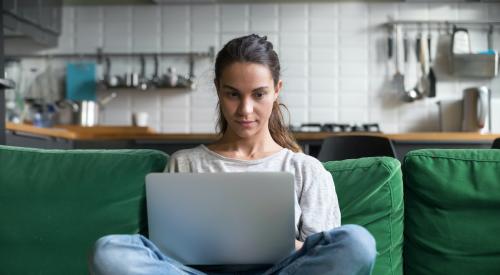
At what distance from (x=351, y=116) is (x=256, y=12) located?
3.25ft

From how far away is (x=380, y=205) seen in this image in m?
1.77

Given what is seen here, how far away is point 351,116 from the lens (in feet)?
15.1

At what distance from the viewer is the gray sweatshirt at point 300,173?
166 cm

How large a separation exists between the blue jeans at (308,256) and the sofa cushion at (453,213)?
1.40 feet

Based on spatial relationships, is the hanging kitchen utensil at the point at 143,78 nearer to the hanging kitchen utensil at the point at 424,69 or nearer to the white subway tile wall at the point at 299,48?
the white subway tile wall at the point at 299,48

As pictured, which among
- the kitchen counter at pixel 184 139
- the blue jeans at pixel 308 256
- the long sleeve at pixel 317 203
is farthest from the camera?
the kitchen counter at pixel 184 139

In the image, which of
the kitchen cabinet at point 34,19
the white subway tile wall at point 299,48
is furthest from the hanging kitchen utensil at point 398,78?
the kitchen cabinet at point 34,19

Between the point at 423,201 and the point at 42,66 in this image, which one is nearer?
the point at 423,201

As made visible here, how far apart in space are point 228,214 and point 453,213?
0.66 m

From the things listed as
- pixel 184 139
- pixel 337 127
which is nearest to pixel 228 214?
pixel 184 139

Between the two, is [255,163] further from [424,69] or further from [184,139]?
[424,69]

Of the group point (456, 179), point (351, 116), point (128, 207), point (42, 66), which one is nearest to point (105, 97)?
point (42, 66)

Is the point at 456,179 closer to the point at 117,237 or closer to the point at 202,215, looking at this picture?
the point at 202,215

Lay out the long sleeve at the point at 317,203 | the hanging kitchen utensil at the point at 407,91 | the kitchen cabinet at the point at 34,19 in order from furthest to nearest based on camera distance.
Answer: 1. the hanging kitchen utensil at the point at 407,91
2. the kitchen cabinet at the point at 34,19
3. the long sleeve at the point at 317,203
